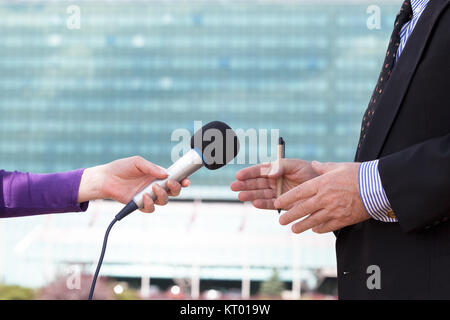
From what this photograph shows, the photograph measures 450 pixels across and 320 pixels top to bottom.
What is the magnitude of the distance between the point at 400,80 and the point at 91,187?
1046mm

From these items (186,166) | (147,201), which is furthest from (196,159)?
(147,201)

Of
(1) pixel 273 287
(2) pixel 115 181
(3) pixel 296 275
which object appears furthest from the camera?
(3) pixel 296 275

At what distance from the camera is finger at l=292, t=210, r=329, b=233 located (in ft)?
4.79

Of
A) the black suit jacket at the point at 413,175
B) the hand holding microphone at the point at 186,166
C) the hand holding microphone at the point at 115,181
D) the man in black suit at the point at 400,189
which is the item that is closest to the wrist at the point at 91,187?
the hand holding microphone at the point at 115,181

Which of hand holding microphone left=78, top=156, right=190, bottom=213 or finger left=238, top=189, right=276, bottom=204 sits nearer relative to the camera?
finger left=238, top=189, right=276, bottom=204

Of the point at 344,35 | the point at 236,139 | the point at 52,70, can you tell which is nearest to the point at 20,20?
the point at 52,70

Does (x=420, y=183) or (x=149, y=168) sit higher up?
(x=149, y=168)

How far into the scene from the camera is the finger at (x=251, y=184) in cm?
177

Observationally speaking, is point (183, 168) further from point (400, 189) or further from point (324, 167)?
point (400, 189)

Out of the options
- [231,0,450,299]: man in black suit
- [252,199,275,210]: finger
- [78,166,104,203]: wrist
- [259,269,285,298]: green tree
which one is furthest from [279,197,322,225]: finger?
[259,269,285,298]: green tree

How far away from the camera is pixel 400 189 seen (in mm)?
1317

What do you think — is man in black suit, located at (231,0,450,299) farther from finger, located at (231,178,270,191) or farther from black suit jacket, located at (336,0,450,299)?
finger, located at (231,178,270,191)

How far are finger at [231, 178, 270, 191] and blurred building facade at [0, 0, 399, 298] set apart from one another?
236ft
